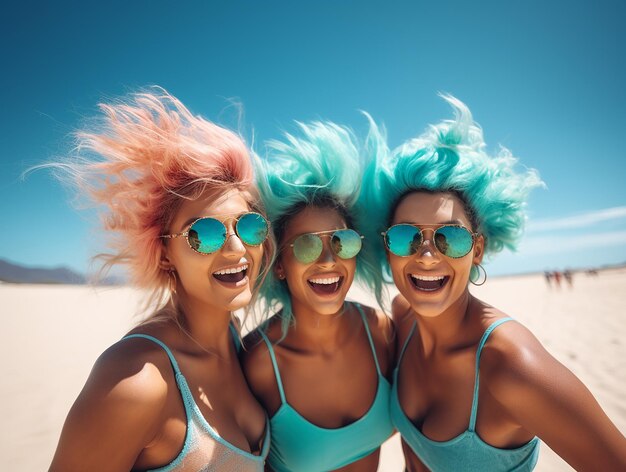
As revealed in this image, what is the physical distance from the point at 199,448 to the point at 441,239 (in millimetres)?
1954

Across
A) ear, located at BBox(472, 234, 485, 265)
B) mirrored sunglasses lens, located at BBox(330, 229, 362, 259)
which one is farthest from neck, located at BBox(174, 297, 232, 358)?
ear, located at BBox(472, 234, 485, 265)

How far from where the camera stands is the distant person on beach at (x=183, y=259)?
5.74ft

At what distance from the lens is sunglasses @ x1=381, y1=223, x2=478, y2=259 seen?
236 cm

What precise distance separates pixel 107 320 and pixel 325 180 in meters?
14.1

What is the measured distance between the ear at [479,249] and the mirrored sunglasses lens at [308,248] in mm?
1249

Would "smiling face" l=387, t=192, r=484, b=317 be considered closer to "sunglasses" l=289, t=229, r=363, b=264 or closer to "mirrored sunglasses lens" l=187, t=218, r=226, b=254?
"sunglasses" l=289, t=229, r=363, b=264

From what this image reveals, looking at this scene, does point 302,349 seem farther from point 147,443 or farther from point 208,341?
point 147,443

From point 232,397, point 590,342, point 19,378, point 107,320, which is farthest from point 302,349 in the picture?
point 107,320

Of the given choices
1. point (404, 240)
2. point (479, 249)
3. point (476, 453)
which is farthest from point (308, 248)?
point (476, 453)

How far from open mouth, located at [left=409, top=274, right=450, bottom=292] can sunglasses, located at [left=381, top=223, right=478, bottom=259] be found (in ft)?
0.62

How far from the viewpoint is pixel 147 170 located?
2.18 metres

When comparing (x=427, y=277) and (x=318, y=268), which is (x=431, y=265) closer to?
(x=427, y=277)

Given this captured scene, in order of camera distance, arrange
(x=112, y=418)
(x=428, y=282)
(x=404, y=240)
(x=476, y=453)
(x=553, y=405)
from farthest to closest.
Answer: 1. (x=428, y=282)
2. (x=404, y=240)
3. (x=476, y=453)
4. (x=553, y=405)
5. (x=112, y=418)

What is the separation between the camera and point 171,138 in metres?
2.20
